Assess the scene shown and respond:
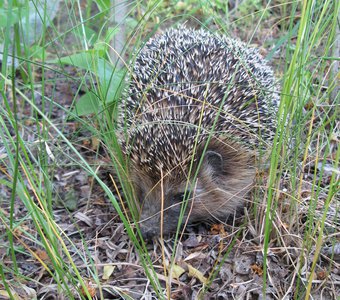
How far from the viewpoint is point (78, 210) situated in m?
4.22

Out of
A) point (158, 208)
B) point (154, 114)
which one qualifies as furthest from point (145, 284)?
point (154, 114)

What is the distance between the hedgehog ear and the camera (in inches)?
156

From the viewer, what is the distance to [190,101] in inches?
149

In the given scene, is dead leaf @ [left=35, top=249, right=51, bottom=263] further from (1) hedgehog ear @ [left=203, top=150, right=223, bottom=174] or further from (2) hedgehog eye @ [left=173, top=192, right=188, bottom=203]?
(1) hedgehog ear @ [left=203, top=150, right=223, bottom=174]

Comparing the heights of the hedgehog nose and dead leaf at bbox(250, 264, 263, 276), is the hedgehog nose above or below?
above

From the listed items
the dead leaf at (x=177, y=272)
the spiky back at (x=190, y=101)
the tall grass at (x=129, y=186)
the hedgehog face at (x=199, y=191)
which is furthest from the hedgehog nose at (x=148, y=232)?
the spiky back at (x=190, y=101)

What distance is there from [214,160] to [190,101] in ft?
1.85

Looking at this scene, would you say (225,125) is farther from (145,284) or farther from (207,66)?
(145,284)

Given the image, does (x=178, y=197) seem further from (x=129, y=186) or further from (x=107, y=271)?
(x=107, y=271)

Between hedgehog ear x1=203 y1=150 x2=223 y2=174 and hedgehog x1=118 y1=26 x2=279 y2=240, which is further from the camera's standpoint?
hedgehog ear x1=203 y1=150 x2=223 y2=174

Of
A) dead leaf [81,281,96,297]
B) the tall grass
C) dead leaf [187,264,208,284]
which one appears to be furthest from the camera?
dead leaf [187,264,208,284]

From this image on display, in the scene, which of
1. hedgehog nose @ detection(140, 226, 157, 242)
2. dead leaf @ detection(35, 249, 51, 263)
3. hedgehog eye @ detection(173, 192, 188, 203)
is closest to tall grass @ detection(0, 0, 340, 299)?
dead leaf @ detection(35, 249, 51, 263)

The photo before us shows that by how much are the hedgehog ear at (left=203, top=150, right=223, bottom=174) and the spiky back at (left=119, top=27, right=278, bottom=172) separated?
18cm

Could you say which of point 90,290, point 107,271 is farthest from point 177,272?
point 90,290
